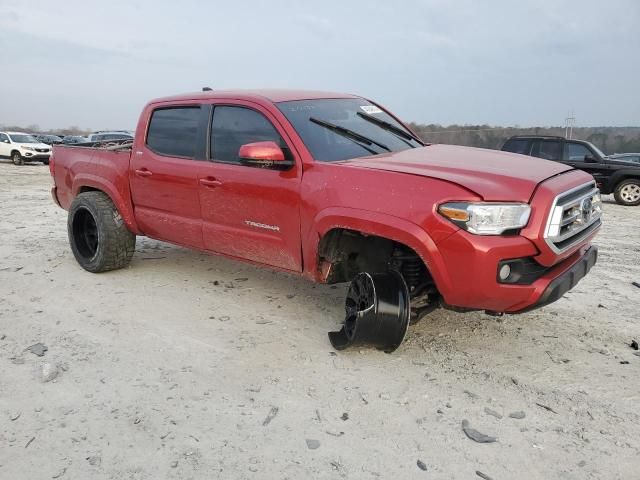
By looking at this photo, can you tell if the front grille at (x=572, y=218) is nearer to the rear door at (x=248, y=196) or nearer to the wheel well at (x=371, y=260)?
the wheel well at (x=371, y=260)

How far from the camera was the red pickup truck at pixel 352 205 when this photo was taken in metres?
3.02

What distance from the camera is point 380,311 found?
11.1ft

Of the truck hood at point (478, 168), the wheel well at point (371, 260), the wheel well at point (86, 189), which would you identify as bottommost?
Result: the wheel well at point (371, 260)

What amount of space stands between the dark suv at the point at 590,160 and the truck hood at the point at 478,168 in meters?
9.40

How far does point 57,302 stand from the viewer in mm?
4676

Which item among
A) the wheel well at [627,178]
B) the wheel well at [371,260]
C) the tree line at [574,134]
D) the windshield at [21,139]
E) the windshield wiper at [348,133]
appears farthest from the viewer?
the windshield at [21,139]

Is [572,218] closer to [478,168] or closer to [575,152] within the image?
[478,168]

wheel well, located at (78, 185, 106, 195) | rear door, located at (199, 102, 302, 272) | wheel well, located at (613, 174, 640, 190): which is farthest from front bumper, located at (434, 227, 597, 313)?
wheel well, located at (613, 174, 640, 190)

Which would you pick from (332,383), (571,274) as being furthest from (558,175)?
(332,383)

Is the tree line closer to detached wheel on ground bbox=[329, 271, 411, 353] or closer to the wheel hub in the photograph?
the wheel hub

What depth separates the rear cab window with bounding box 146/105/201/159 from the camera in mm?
4668

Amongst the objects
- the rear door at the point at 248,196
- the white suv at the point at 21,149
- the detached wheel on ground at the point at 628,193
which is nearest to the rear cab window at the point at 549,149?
the detached wheel on ground at the point at 628,193

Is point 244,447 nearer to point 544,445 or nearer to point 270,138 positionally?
point 544,445

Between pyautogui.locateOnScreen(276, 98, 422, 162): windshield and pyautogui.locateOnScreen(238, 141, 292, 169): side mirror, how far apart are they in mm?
223
